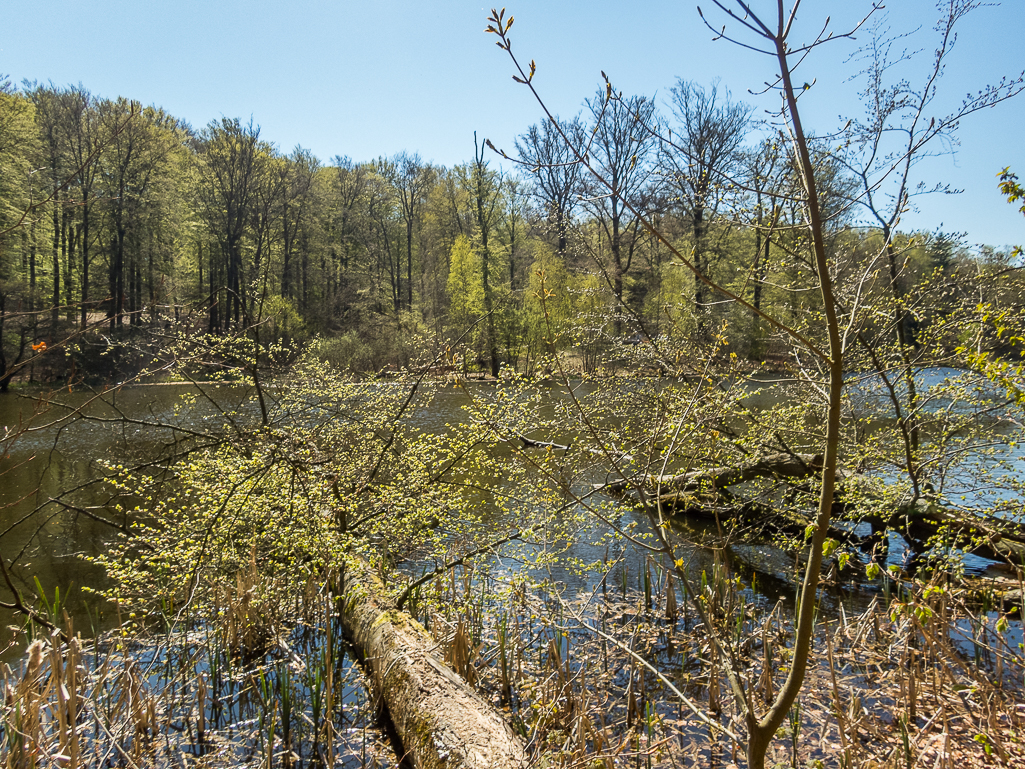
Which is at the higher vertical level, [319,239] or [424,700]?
[319,239]

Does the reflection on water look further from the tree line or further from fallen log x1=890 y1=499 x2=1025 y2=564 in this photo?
the tree line

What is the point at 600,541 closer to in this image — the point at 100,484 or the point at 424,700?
the point at 424,700

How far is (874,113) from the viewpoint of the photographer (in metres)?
6.17

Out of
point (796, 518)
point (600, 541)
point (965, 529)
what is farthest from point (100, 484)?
point (965, 529)

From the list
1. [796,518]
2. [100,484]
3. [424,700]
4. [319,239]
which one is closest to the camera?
[424,700]

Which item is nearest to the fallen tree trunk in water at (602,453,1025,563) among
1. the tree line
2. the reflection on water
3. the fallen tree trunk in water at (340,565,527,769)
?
the reflection on water

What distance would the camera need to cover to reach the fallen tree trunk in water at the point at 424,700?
2924 mm

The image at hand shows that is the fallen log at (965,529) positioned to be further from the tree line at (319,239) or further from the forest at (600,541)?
the tree line at (319,239)

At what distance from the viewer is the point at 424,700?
11.2ft

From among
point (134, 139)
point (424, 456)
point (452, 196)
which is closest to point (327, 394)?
point (424, 456)

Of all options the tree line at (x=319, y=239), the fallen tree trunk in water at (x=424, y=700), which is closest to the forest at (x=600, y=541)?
the fallen tree trunk in water at (x=424, y=700)

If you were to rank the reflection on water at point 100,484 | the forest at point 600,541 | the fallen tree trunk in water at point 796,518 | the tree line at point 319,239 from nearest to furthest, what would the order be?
the forest at point 600,541 → the reflection on water at point 100,484 → the fallen tree trunk in water at point 796,518 → the tree line at point 319,239

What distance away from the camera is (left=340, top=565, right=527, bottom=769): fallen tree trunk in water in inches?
115

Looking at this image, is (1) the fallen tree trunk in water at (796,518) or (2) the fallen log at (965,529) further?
(1) the fallen tree trunk in water at (796,518)
